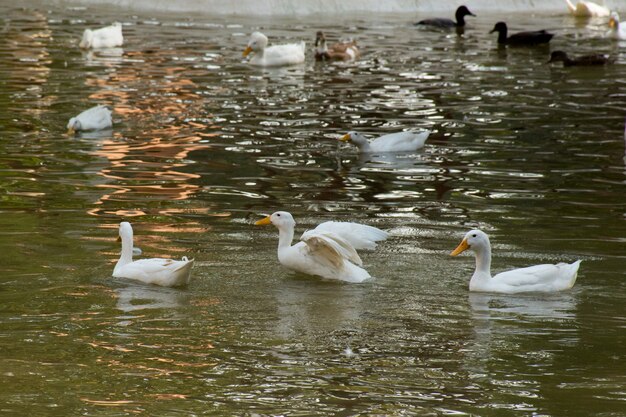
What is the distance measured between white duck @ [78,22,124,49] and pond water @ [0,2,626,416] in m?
1.17

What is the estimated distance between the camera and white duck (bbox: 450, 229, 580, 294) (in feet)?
36.6

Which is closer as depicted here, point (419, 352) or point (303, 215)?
point (419, 352)

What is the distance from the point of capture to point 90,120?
62.2 feet

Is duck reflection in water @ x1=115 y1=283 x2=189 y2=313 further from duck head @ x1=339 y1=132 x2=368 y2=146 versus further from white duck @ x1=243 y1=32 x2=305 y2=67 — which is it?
white duck @ x1=243 y1=32 x2=305 y2=67

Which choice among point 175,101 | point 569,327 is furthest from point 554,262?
point 175,101

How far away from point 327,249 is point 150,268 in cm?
160

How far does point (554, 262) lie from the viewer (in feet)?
40.1

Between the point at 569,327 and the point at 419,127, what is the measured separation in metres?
9.87

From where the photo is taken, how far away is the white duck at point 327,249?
11617 millimetres

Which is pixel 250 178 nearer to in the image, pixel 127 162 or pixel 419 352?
pixel 127 162

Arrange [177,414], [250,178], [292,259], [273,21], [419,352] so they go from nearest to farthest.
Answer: [177,414]
[419,352]
[292,259]
[250,178]
[273,21]

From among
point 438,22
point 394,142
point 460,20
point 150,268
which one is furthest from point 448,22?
point 150,268

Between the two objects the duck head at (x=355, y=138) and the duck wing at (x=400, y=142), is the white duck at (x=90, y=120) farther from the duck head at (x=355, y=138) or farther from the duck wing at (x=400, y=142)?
the duck wing at (x=400, y=142)

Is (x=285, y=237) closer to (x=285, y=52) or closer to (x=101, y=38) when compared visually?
(x=285, y=52)
